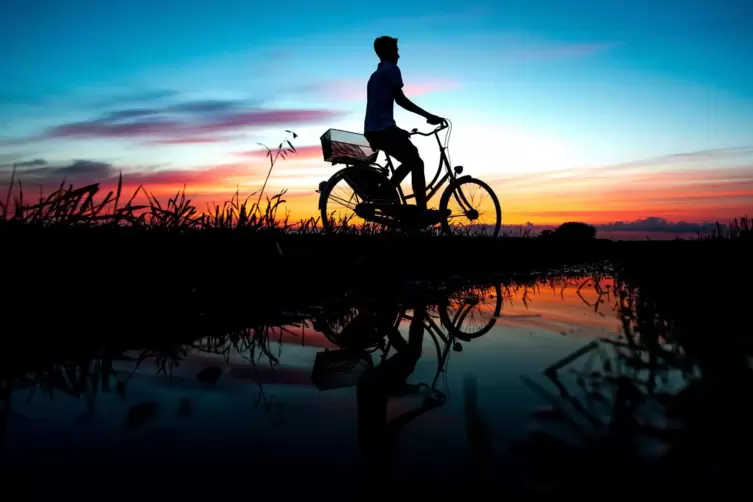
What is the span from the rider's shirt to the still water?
6.05 metres

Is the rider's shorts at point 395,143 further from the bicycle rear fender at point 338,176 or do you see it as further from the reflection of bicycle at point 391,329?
the reflection of bicycle at point 391,329

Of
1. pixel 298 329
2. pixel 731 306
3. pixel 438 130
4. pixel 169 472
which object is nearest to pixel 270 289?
pixel 298 329

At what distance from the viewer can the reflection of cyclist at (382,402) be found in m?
1.33

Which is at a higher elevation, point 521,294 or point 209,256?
point 209,256

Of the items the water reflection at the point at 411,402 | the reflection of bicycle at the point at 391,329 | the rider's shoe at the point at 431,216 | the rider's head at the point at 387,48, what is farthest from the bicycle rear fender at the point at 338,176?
the water reflection at the point at 411,402

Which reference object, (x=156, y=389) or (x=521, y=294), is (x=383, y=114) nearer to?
(x=521, y=294)

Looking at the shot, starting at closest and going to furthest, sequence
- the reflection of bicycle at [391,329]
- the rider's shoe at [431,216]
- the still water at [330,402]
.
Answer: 1. the still water at [330,402]
2. the reflection of bicycle at [391,329]
3. the rider's shoe at [431,216]

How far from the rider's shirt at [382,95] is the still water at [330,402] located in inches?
238

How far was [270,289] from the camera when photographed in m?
4.48

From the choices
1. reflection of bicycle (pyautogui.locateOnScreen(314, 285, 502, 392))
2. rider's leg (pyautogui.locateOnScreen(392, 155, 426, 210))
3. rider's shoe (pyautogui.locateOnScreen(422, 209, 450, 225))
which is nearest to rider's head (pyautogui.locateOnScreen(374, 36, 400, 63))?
rider's leg (pyautogui.locateOnScreen(392, 155, 426, 210))

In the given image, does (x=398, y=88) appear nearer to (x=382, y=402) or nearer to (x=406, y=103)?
(x=406, y=103)

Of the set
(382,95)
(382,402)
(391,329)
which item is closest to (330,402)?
(382,402)

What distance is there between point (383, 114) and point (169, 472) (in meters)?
7.76

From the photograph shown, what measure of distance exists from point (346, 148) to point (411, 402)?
757 cm
